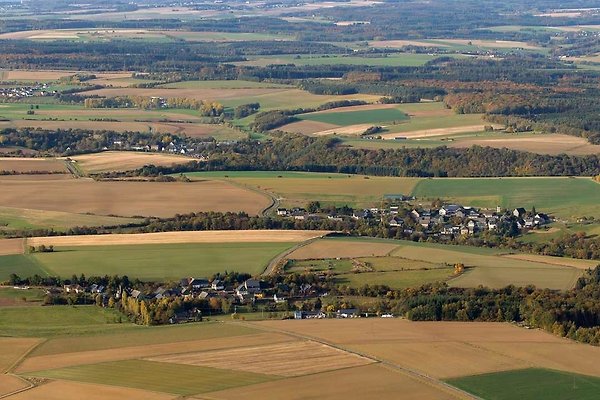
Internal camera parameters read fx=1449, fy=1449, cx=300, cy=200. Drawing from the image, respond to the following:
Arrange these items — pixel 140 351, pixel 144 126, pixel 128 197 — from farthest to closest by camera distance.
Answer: pixel 144 126 < pixel 128 197 < pixel 140 351

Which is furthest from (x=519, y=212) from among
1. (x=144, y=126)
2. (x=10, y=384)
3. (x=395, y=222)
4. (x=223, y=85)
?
(x=223, y=85)

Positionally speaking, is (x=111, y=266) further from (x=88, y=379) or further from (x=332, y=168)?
(x=332, y=168)

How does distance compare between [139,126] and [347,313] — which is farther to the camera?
[139,126]

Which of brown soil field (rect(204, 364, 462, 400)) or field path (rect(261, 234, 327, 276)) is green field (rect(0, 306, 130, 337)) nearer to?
field path (rect(261, 234, 327, 276))

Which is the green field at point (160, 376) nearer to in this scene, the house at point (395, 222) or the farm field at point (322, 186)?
the house at point (395, 222)

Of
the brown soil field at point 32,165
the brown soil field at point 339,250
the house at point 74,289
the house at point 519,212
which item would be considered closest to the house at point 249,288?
the brown soil field at point 339,250

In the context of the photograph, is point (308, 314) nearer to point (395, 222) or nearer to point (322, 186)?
point (395, 222)

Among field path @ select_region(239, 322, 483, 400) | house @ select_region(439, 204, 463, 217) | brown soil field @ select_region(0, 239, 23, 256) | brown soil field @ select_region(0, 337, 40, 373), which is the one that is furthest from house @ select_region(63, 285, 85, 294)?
house @ select_region(439, 204, 463, 217)

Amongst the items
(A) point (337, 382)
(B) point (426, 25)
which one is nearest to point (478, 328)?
(A) point (337, 382)
